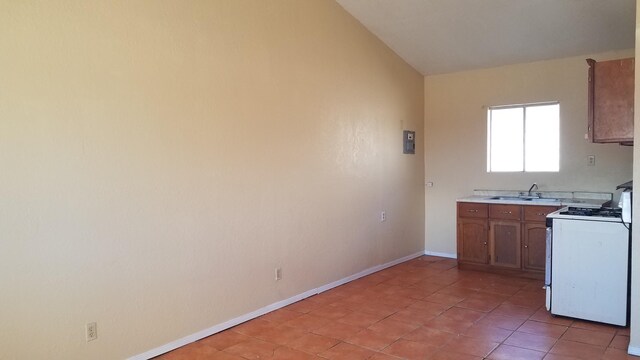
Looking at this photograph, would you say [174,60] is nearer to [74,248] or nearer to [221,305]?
[74,248]

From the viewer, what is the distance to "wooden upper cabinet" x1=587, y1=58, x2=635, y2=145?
3.35 m

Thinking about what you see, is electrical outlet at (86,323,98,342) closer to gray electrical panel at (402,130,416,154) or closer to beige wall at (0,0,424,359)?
beige wall at (0,0,424,359)

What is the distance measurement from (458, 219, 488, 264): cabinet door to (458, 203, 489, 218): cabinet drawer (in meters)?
0.06

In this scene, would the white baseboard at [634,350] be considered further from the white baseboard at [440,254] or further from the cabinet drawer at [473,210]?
the white baseboard at [440,254]

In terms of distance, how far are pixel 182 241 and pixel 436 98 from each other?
4.22 metres

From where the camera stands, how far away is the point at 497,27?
4621mm

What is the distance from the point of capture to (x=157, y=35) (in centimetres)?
304

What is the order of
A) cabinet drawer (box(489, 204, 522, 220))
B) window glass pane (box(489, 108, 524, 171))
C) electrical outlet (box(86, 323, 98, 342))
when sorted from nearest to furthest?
electrical outlet (box(86, 323, 98, 342)) → cabinet drawer (box(489, 204, 522, 220)) → window glass pane (box(489, 108, 524, 171))

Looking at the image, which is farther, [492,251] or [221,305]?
[492,251]

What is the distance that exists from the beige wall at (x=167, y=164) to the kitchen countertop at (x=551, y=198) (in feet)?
5.51

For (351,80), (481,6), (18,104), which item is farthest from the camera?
(351,80)

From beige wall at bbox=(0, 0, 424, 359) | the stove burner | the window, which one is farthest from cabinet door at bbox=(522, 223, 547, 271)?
beige wall at bbox=(0, 0, 424, 359)

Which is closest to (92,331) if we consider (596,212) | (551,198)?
(596,212)

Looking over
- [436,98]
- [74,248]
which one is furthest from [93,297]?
[436,98]
